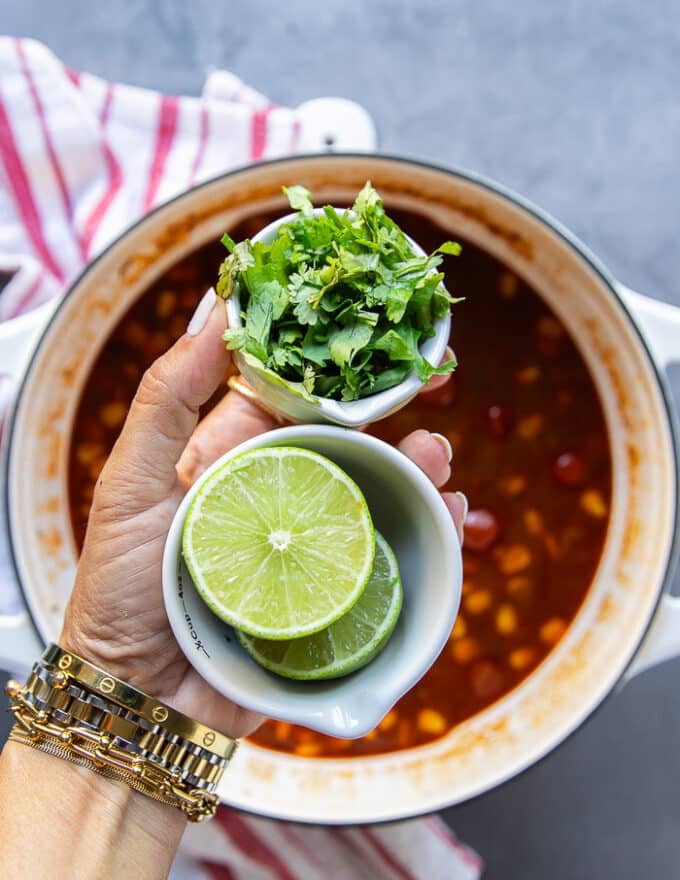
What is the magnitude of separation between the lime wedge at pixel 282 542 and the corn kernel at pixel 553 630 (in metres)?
0.72

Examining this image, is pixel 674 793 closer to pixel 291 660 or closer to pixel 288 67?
pixel 291 660

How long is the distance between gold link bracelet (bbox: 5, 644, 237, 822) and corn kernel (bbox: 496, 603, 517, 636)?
634 millimetres

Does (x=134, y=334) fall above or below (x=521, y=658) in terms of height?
above

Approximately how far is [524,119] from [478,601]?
92cm

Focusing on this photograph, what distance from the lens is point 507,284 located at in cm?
164

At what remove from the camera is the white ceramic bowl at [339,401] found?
1096mm

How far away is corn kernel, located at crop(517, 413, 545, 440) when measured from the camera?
1646 millimetres

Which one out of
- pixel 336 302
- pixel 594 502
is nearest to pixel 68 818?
pixel 336 302

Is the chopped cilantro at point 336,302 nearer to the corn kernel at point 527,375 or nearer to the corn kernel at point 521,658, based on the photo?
the corn kernel at point 527,375

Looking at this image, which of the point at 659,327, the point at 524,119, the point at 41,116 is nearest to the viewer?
the point at 659,327

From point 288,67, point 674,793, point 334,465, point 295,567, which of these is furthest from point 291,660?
point 288,67

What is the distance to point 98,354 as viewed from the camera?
1611 millimetres

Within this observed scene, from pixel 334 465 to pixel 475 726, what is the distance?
79 centimetres

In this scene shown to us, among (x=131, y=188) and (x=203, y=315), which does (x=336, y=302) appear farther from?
(x=131, y=188)
